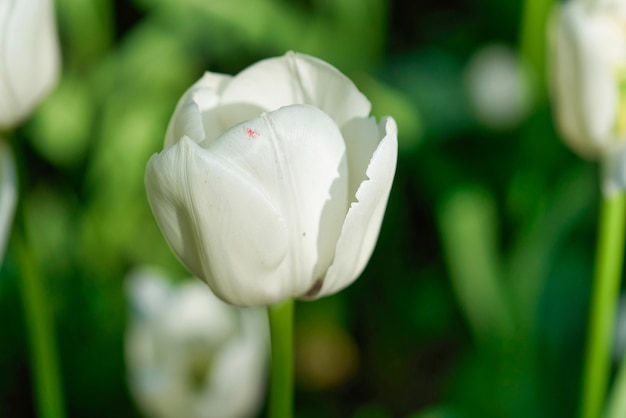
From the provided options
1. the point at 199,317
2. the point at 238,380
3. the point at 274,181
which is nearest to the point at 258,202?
the point at 274,181

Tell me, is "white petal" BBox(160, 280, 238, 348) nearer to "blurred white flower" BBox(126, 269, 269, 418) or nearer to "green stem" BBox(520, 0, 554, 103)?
"blurred white flower" BBox(126, 269, 269, 418)

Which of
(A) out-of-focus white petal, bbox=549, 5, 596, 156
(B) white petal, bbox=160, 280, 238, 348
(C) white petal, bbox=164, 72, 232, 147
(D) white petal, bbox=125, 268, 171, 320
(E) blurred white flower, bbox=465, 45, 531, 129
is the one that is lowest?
(B) white petal, bbox=160, 280, 238, 348

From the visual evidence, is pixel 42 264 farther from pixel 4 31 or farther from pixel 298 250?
pixel 298 250

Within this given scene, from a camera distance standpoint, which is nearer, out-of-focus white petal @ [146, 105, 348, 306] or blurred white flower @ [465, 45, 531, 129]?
out-of-focus white petal @ [146, 105, 348, 306]

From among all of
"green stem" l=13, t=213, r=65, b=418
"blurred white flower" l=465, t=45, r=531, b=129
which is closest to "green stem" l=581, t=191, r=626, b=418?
"green stem" l=13, t=213, r=65, b=418

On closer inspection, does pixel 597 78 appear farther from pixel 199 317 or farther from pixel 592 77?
pixel 199 317

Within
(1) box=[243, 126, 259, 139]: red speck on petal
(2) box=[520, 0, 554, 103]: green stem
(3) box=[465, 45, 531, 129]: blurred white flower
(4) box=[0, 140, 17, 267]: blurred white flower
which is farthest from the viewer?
(3) box=[465, 45, 531, 129]: blurred white flower

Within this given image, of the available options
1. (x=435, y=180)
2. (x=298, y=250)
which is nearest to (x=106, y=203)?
(x=435, y=180)
